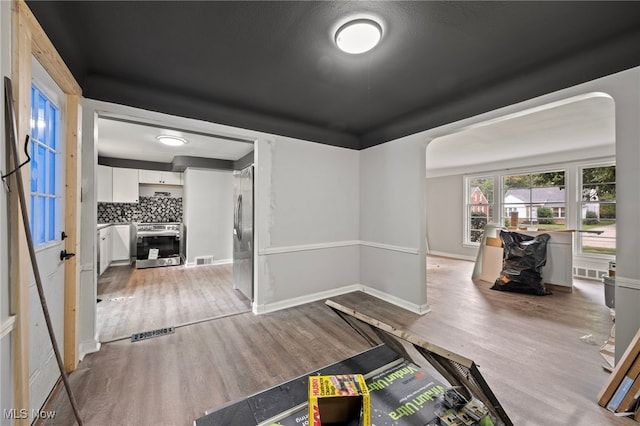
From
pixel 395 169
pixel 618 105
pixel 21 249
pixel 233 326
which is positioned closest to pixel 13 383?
pixel 21 249

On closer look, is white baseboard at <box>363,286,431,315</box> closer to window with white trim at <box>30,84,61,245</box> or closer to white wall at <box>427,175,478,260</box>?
window with white trim at <box>30,84,61,245</box>

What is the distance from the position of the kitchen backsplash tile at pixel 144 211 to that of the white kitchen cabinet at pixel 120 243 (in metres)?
0.63

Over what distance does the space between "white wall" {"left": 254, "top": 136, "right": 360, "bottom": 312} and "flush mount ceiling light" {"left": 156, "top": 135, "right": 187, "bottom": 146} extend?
2.10 metres

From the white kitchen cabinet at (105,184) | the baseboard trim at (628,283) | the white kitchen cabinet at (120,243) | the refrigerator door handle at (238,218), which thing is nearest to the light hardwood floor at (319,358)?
the baseboard trim at (628,283)

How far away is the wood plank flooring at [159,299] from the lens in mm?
2938

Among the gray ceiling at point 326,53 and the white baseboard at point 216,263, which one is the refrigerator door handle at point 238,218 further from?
the white baseboard at point 216,263

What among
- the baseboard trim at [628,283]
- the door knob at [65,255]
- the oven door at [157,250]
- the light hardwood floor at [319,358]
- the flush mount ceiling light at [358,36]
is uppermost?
the flush mount ceiling light at [358,36]

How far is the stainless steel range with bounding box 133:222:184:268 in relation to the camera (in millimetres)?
5656

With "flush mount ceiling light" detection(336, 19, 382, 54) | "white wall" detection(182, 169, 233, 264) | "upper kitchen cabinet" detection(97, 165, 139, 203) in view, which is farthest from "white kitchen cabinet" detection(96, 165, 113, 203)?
"flush mount ceiling light" detection(336, 19, 382, 54)

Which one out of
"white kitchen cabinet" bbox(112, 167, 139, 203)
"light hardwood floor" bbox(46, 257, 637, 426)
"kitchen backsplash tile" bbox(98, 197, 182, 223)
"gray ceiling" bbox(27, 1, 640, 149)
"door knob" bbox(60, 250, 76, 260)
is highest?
"gray ceiling" bbox(27, 1, 640, 149)

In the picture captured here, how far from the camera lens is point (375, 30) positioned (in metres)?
1.71

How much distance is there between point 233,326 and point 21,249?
2088mm

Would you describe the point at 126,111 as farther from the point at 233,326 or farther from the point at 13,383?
the point at 233,326

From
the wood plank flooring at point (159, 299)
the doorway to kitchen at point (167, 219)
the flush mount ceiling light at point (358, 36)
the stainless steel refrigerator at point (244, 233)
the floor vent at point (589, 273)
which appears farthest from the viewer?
the floor vent at point (589, 273)
